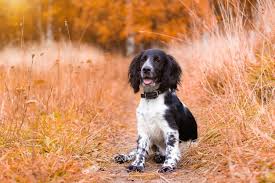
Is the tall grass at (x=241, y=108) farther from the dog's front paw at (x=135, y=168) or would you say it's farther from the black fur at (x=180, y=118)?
A: the dog's front paw at (x=135, y=168)

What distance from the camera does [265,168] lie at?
2.94 metres

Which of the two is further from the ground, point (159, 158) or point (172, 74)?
point (172, 74)

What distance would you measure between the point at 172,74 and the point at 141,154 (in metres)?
0.81

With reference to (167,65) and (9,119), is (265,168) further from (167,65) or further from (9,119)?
(9,119)

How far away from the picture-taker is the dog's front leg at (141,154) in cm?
401

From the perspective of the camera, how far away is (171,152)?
4.07 m

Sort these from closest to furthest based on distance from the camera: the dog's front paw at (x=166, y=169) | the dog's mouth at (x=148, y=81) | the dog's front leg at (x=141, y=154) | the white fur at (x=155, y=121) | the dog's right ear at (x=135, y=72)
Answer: the dog's front paw at (x=166, y=169) < the dog's front leg at (x=141, y=154) < the white fur at (x=155, y=121) < the dog's mouth at (x=148, y=81) < the dog's right ear at (x=135, y=72)

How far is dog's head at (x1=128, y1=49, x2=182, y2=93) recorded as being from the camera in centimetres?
426

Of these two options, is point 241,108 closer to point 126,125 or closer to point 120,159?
point 120,159

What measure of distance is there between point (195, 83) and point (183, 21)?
26.6ft

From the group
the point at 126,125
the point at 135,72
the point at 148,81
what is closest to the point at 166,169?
the point at 148,81

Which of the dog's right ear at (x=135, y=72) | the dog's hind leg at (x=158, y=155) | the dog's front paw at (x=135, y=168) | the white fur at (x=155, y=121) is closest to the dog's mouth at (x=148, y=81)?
the white fur at (x=155, y=121)

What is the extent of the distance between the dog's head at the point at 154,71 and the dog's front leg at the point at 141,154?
445mm

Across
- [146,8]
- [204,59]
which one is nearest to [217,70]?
[204,59]
